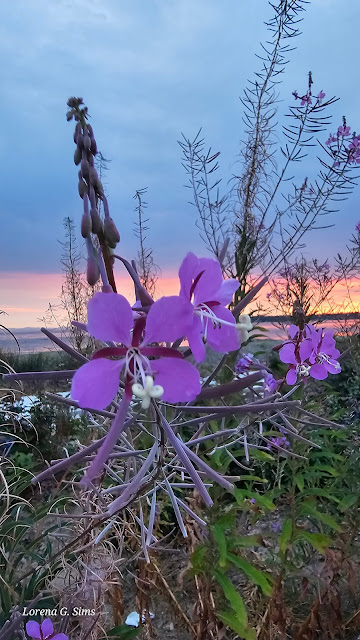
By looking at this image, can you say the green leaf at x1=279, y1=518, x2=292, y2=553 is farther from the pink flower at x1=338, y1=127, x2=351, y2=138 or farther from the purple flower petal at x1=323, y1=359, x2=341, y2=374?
the pink flower at x1=338, y1=127, x2=351, y2=138

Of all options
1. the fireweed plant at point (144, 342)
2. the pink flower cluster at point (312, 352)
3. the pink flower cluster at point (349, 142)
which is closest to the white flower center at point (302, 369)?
the pink flower cluster at point (312, 352)

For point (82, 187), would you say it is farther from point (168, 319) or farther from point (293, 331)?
point (293, 331)

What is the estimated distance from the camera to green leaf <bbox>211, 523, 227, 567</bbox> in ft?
4.96

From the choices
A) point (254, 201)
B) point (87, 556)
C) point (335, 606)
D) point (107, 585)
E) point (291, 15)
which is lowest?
point (335, 606)

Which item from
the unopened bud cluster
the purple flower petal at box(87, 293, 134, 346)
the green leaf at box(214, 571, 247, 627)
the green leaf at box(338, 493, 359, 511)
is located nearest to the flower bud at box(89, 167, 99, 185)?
the unopened bud cluster

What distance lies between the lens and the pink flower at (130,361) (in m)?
0.47

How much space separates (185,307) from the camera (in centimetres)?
47

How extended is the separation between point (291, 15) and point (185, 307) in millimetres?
4744

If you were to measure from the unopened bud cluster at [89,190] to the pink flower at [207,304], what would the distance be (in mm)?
111

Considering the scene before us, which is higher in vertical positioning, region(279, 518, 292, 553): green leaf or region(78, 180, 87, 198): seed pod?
region(78, 180, 87, 198): seed pod

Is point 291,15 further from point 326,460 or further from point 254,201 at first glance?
point 326,460

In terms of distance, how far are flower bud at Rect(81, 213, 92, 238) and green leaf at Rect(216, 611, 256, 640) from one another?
1453 millimetres

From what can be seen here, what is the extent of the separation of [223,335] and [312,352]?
0.69 metres

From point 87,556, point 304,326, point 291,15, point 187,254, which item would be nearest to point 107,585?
point 87,556
